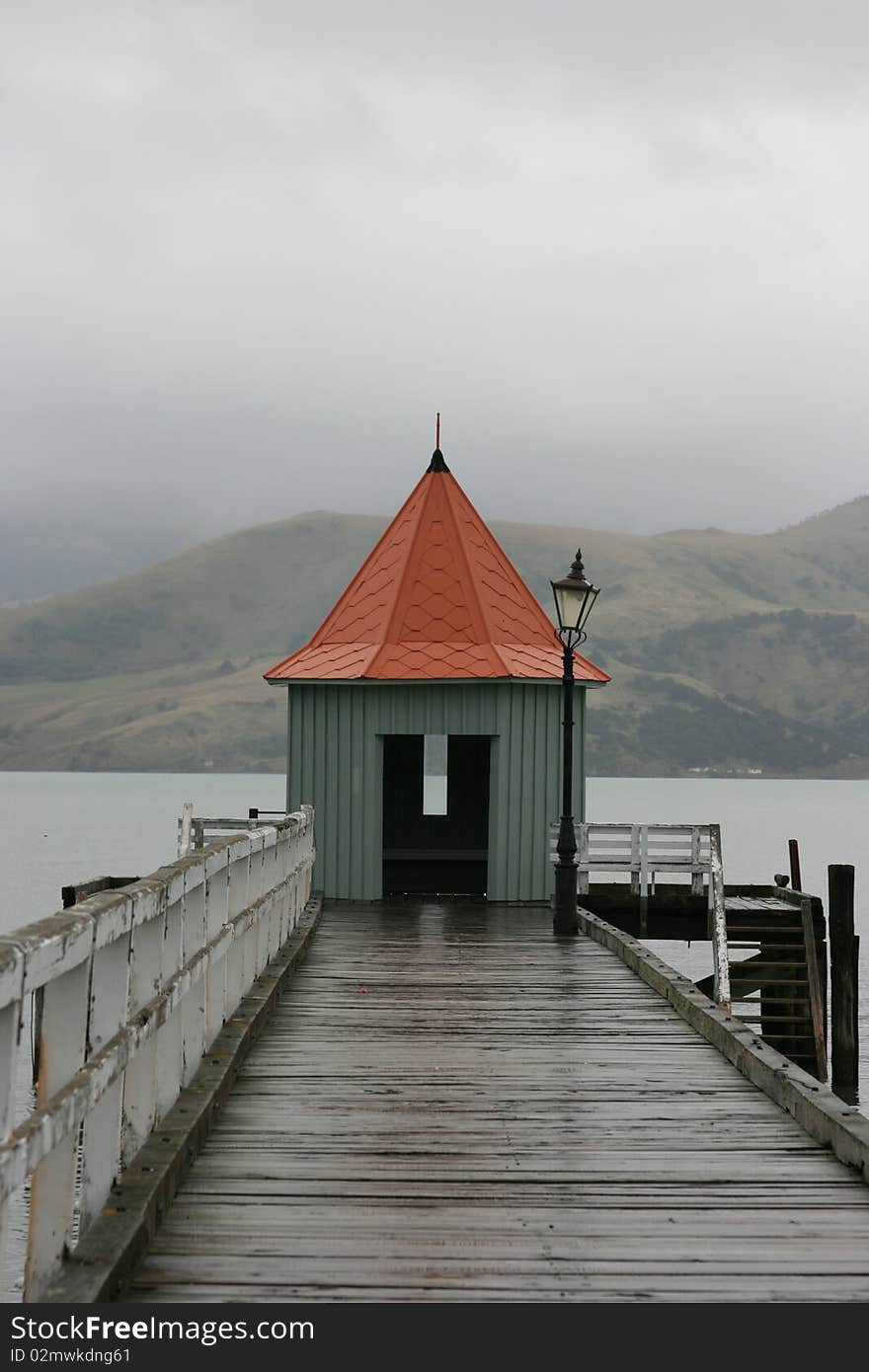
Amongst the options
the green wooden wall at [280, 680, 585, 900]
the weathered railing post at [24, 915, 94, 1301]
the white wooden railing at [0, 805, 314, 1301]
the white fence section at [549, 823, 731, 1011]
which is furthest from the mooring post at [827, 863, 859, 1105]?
the weathered railing post at [24, 915, 94, 1301]

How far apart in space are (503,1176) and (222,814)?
10396 cm

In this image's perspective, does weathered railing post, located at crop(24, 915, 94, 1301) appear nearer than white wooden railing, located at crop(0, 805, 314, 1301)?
No

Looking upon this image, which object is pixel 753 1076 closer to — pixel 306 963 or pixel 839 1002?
pixel 306 963

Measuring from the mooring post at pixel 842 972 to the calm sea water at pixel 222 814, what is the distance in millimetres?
3750

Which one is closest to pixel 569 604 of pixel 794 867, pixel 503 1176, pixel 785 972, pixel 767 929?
pixel 767 929

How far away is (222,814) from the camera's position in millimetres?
108750

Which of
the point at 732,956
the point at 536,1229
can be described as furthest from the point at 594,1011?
the point at 732,956

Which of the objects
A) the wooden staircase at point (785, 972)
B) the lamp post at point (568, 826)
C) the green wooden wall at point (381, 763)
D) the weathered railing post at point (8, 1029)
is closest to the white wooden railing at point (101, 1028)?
the weathered railing post at point (8, 1029)

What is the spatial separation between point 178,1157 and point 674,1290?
2.04 m

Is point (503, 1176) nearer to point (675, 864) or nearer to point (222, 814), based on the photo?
point (675, 864)

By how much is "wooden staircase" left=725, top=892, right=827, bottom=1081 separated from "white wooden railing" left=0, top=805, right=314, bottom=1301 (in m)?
13.8

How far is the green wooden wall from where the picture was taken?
19.6 meters

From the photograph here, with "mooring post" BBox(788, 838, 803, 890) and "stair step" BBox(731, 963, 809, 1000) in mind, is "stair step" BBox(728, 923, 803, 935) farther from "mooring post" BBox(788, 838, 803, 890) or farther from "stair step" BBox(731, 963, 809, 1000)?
"mooring post" BBox(788, 838, 803, 890)
